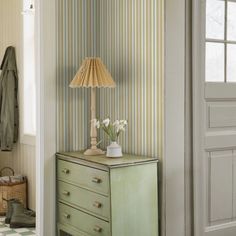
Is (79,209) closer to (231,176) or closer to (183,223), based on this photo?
(183,223)

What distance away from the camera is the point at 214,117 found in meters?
3.15

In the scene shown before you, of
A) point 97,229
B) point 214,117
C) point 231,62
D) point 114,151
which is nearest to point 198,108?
point 214,117

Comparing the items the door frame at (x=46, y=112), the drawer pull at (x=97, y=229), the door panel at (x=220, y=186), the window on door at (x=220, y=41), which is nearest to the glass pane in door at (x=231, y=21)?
the window on door at (x=220, y=41)

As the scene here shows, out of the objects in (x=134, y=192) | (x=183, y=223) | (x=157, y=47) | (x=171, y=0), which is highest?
(x=171, y=0)

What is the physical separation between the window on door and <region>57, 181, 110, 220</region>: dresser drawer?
111cm

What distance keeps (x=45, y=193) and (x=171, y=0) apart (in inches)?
64.8

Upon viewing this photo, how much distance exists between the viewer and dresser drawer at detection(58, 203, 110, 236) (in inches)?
111

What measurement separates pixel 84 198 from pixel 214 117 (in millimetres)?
1048

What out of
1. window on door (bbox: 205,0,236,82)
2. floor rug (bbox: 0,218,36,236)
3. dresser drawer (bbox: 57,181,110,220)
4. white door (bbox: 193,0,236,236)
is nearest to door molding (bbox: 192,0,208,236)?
white door (bbox: 193,0,236,236)

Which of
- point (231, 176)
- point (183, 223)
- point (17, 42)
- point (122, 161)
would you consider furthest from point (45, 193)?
point (17, 42)

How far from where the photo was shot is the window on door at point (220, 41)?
10.3ft

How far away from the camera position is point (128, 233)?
2.79 meters

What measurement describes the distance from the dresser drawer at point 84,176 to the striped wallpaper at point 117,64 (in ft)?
0.68

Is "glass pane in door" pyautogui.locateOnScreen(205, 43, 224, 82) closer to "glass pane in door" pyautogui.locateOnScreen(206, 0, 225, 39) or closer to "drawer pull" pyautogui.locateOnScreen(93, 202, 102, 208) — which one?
"glass pane in door" pyautogui.locateOnScreen(206, 0, 225, 39)
